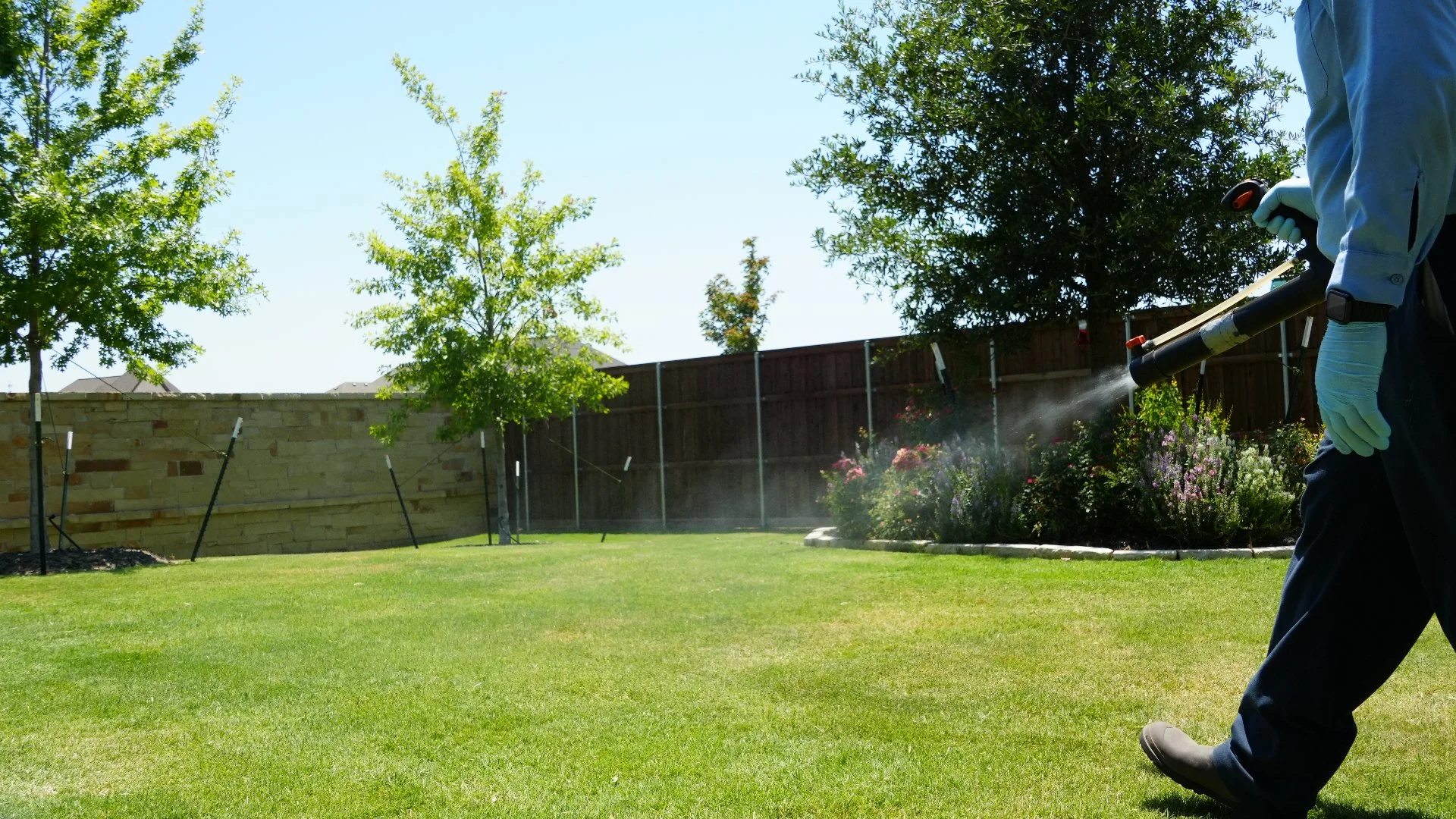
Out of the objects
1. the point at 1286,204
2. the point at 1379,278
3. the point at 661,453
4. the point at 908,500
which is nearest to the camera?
the point at 1379,278

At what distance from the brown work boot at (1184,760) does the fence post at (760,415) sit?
1483 cm

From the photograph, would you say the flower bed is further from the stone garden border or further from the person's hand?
the person's hand

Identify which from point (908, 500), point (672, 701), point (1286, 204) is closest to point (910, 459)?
point (908, 500)

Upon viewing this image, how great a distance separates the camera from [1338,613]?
236cm

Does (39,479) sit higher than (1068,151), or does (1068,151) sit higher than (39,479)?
(1068,151)

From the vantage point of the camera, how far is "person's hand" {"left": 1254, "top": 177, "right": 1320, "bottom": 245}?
251 centimetres

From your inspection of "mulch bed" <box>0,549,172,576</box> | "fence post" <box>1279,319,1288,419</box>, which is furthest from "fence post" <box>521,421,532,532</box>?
"fence post" <box>1279,319,1288,419</box>

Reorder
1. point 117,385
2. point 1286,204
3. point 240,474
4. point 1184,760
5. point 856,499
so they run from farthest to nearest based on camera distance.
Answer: point 117,385 < point 240,474 < point 856,499 < point 1184,760 < point 1286,204

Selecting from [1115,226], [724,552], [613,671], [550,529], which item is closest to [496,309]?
[550,529]

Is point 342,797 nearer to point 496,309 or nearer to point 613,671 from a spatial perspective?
point 613,671

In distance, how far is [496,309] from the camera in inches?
711

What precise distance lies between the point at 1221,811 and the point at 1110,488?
24.1 feet

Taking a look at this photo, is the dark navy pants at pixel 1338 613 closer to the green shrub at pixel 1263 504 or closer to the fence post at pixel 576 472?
the green shrub at pixel 1263 504

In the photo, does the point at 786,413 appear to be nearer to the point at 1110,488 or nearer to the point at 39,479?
the point at 1110,488
